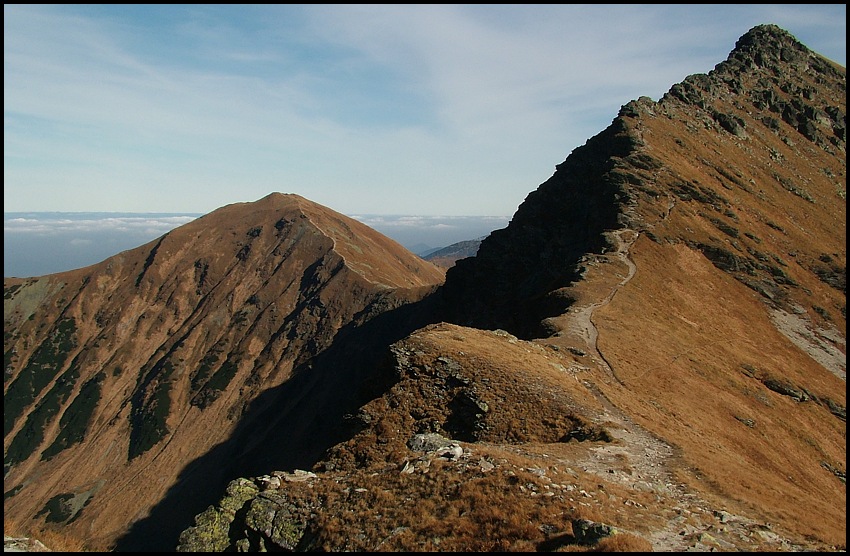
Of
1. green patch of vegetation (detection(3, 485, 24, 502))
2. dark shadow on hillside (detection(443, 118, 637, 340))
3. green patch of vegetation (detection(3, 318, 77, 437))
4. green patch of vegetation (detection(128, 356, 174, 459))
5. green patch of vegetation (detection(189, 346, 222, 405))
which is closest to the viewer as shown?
dark shadow on hillside (detection(443, 118, 637, 340))

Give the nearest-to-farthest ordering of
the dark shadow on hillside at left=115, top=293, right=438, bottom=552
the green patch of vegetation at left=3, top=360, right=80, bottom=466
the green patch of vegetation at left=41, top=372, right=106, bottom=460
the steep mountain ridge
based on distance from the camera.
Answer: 1. the steep mountain ridge
2. the dark shadow on hillside at left=115, top=293, right=438, bottom=552
3. the green patch of vegetation at left=3, top=360, right=80, bottom=466
4. the green patch of vegetation at left=41, top=372, right=106, bottom=460

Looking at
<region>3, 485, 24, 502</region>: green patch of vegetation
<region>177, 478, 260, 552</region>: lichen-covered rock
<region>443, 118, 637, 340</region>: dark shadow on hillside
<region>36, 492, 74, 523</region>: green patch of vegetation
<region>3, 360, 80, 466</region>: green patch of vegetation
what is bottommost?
<region>3, 485, 24, 502</region>: green patch of vegetation

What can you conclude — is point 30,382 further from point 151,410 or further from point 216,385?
point 216,385

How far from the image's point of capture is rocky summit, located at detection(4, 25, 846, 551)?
19.9m

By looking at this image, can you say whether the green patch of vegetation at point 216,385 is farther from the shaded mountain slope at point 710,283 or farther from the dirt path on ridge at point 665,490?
the dirt path on ridge at point 665,490

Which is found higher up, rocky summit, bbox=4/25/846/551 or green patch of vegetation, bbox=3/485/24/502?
rocky summit, bbox=4/25/846/551

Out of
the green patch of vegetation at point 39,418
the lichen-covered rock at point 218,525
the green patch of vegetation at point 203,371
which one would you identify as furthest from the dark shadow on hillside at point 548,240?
the green patch of vegetation at point 39,418

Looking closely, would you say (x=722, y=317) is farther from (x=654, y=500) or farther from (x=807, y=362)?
(x=654, y=500)

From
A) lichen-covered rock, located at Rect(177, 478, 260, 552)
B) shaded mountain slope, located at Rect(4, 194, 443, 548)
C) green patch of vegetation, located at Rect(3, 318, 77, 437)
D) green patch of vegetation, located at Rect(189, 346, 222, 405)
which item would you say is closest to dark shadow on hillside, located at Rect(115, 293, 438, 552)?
shaded mountain slope, located at Rect(4, 194, 443, 548)

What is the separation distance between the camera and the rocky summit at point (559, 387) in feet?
65.4

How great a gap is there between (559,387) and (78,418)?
8061 inches

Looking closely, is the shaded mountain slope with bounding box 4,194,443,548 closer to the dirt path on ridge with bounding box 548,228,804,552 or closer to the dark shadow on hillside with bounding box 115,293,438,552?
the dark shadow on hillside with bounding box 115,293,438,552

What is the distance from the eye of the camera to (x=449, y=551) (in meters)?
16.5

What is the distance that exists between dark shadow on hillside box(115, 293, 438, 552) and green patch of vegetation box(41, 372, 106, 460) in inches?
2227
